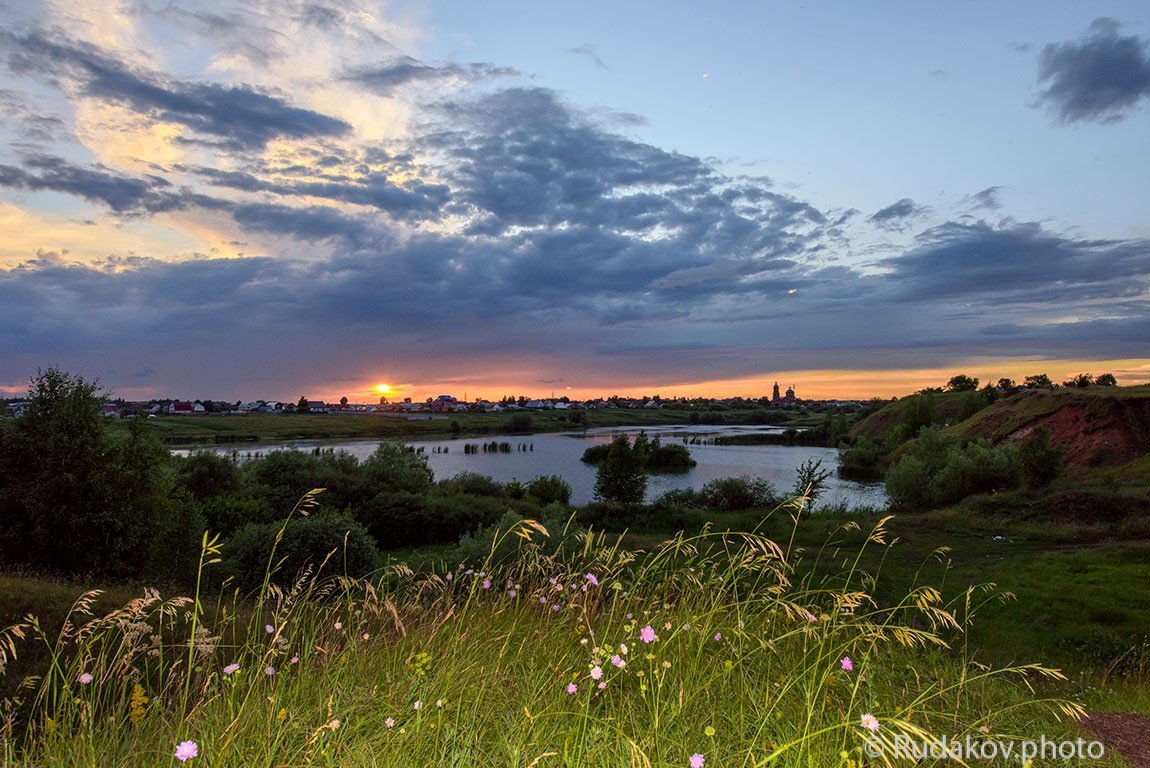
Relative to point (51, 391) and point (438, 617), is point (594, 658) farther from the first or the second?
point (51, 391)

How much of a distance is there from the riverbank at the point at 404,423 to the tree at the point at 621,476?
61839 millimetres

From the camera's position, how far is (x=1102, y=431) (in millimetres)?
49125

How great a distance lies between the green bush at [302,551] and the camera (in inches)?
749

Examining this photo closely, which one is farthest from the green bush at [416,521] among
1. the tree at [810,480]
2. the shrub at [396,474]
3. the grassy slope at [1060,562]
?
the grassy slope at [1060,562]

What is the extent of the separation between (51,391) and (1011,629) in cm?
2731

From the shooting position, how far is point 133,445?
2034cm

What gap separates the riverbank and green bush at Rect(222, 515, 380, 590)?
2720 inches

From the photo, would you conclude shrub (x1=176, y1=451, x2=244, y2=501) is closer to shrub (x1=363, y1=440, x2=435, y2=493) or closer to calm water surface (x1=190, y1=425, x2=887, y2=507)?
shrub (x1=363, y1=440, x2=435, y2=493)

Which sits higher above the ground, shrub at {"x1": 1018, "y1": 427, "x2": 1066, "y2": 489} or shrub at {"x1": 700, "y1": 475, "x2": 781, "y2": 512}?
shrub at {"x1": 1018, "y1": 427, "x2": 1066, "y2": 489}

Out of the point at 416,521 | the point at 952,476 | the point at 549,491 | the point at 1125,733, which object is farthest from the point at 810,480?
the point at 1125,733

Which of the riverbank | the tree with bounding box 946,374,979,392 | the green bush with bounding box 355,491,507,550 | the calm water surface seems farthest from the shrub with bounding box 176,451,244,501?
the tree with bounding box 946,374,979,392

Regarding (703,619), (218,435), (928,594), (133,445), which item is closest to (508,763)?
(703,619)

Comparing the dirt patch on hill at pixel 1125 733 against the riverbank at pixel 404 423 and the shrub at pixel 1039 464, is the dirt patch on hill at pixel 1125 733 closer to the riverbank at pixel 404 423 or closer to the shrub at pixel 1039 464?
the shrub at pixel 1039 464

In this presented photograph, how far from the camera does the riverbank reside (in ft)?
344
